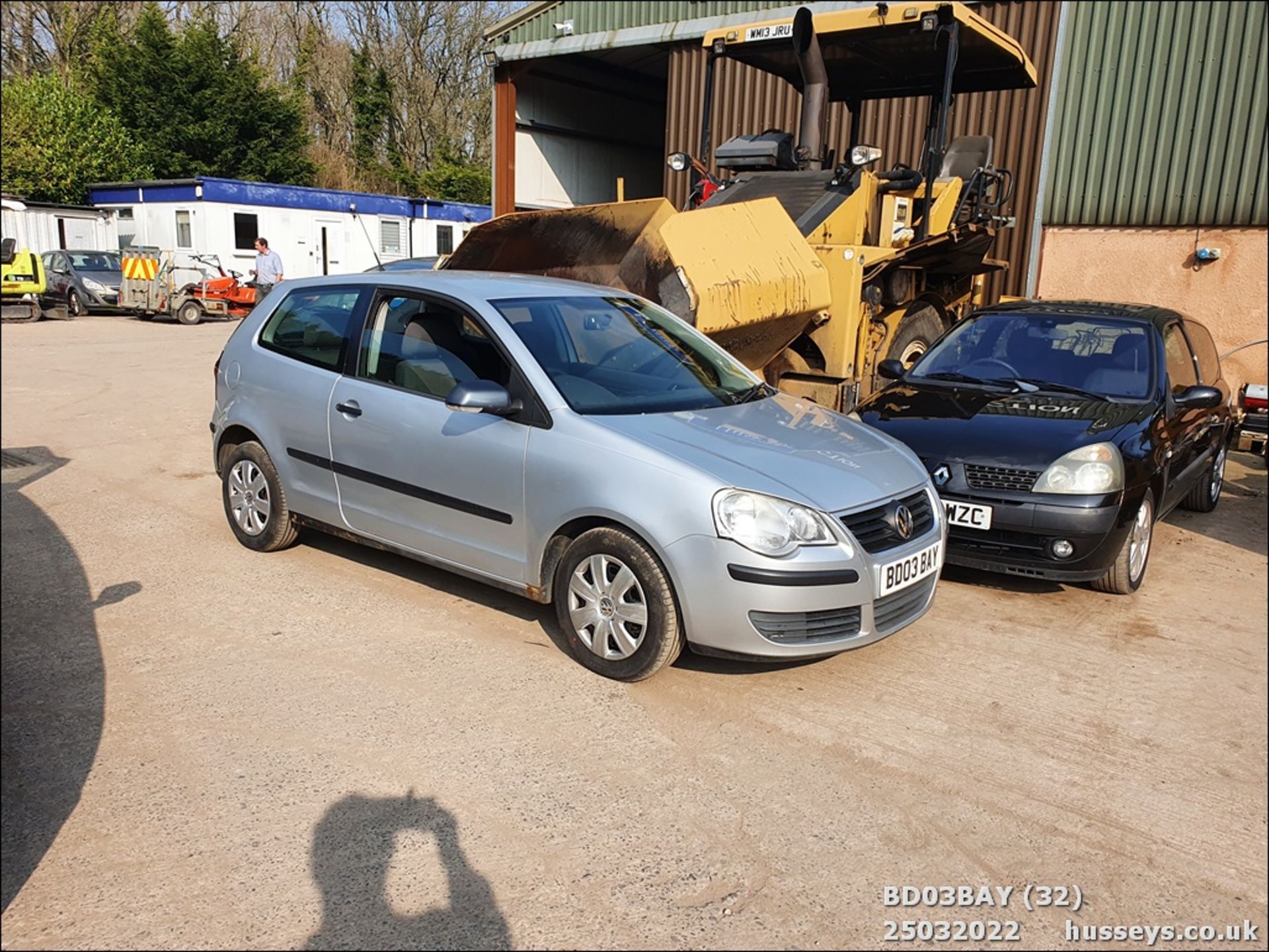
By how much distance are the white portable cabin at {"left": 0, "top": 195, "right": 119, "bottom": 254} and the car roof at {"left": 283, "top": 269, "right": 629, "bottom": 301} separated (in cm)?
2688

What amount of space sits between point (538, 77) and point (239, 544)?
45.7ft

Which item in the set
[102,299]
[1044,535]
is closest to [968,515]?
[1044,535]

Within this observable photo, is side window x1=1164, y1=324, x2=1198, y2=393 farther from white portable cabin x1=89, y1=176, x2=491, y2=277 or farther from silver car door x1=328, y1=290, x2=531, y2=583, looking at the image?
white portable cabin x1=89, y1=176, x2=491, y2=277

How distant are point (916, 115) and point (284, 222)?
19016 millimetres

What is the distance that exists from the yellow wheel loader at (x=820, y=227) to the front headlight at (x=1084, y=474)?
8.00 feet

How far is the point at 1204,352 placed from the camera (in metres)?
7.23

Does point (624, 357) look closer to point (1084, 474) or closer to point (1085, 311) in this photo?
point (1084, 474)

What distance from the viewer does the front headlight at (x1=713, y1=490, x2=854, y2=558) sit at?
12.3 feet

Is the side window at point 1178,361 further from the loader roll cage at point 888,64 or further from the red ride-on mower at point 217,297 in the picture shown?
the red ride-on mower at point 217,297

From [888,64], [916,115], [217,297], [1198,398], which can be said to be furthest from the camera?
[217,297]

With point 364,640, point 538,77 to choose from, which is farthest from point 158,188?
point 364,640

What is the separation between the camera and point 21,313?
67.4 ft

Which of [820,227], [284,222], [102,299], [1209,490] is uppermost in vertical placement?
[284,222]

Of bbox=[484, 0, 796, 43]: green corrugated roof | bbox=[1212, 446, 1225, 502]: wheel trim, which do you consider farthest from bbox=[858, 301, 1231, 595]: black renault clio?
bbox=[484, 0, 796, 43]: green corrugated roof
